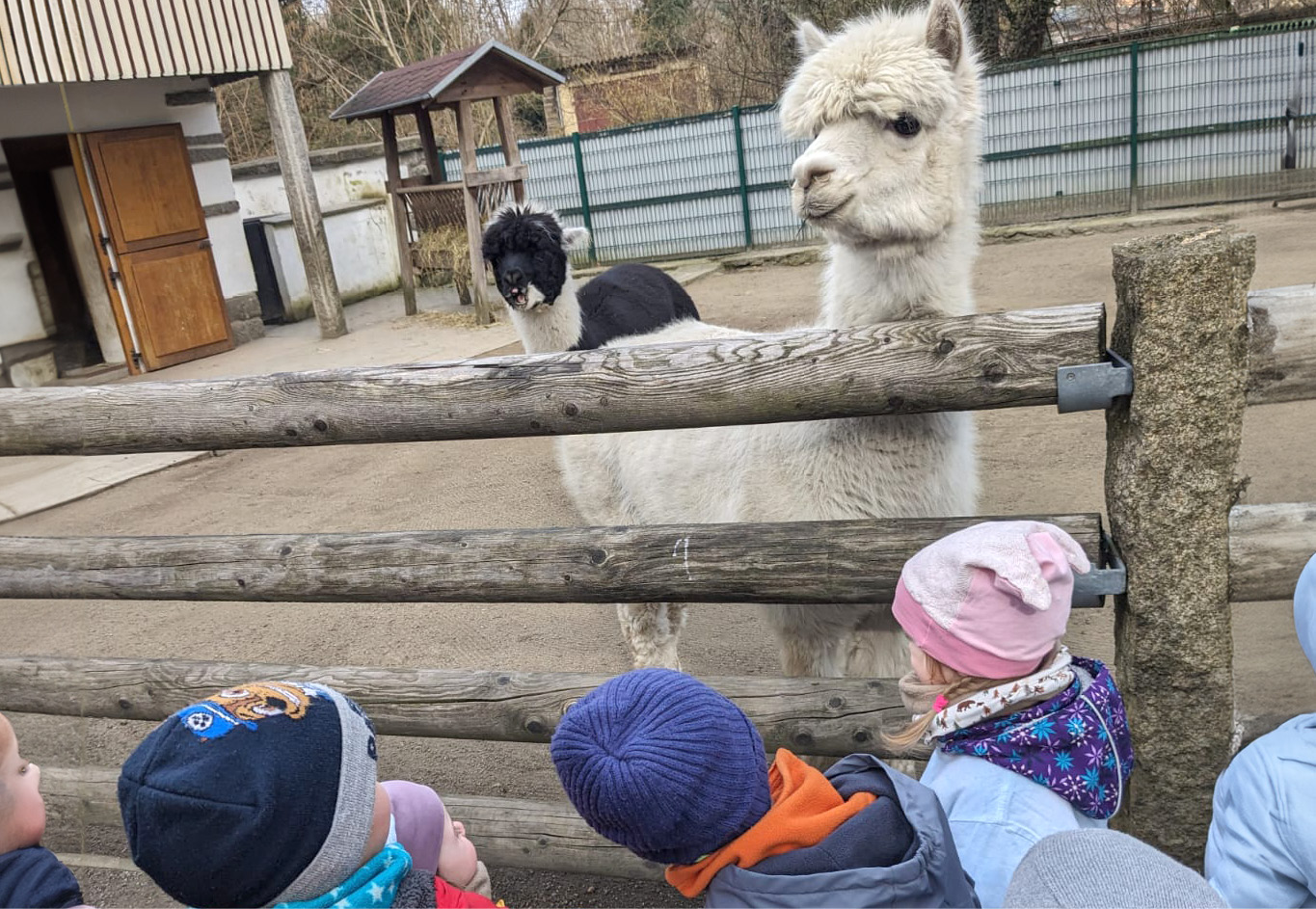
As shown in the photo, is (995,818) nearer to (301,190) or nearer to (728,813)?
(728,813)

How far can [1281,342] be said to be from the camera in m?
1.80

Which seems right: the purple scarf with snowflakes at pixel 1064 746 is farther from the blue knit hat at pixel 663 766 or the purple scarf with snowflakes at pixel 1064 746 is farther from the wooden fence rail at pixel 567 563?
the wooden fence rail at pixel 567 563

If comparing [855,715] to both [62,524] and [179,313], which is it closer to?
[62,524]

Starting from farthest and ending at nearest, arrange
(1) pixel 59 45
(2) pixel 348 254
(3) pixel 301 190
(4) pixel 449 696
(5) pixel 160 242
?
(2) pixel 348 254 < (5) pixel 160 242 < (3) pixel 301 190 < (1) pixel 59 45 < (4) pixel 449 696

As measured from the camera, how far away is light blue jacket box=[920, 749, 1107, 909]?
1.42 meters

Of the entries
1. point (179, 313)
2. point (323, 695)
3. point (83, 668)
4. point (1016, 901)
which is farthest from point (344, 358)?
point (1016, 901)

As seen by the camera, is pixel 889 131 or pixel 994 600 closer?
pixel 994 600

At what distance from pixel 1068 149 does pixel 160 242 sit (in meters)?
11.7

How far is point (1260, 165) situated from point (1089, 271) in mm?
5171

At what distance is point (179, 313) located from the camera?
432 inches

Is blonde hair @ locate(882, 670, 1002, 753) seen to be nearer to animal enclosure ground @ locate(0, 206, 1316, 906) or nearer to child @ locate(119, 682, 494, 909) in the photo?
child @ locate(119, 682, 494, 909)

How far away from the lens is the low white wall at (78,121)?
9.95m

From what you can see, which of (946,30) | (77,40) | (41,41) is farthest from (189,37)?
(946,30)

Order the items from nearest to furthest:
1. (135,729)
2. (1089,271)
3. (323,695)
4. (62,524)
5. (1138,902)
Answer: (1138,902) < (323,695) < (135,729) < (62,524) < (1089,271)
